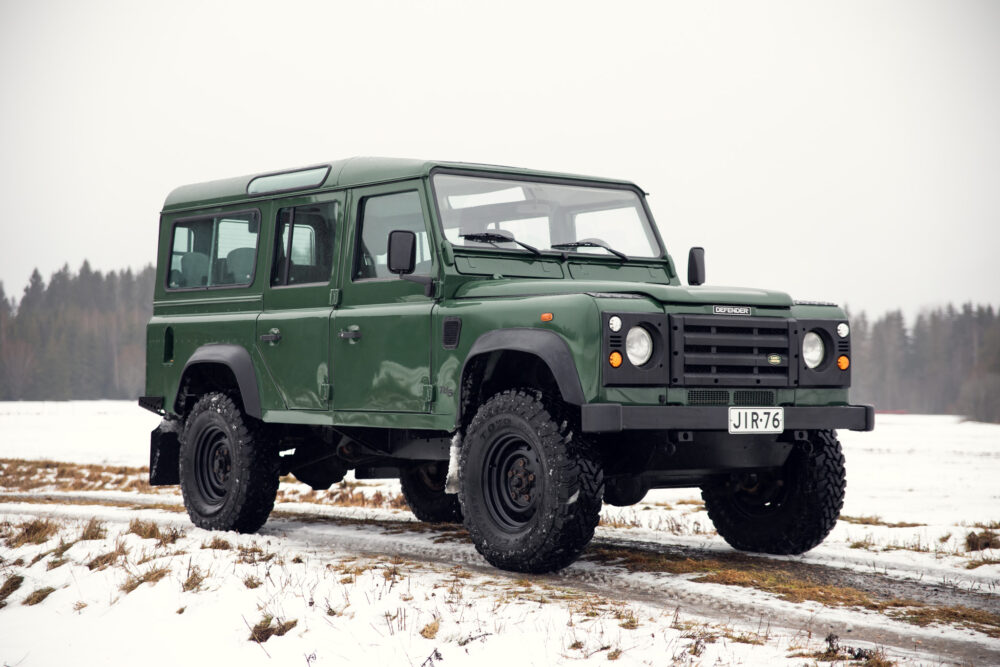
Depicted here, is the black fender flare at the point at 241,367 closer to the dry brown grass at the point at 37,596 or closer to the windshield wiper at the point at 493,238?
the dry brown grass at the point at 37,596

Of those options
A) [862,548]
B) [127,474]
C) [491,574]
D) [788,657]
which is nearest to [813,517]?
[862,548]

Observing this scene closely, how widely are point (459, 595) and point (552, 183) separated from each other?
3.65m

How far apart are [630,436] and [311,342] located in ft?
9.32

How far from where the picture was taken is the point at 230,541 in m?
8.95

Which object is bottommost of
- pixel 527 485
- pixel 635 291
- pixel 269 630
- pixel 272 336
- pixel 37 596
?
pixel 37 596

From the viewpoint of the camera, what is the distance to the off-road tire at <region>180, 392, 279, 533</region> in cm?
946

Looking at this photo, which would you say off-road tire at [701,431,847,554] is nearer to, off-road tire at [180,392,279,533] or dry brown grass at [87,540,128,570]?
off-road tire at [180,392,279,533]

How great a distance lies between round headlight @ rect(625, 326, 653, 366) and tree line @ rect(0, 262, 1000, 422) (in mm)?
69109

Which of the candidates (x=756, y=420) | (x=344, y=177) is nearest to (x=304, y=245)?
(x=344, y=177)

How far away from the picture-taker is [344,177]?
29.4 feet

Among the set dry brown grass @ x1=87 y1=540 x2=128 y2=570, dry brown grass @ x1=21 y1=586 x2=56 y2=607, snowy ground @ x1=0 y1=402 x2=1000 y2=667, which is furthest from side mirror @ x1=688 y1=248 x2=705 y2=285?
dry brown grass @ x1=21 y1=586 x2=56 y2=607

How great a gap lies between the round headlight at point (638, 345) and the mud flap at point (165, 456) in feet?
17.1

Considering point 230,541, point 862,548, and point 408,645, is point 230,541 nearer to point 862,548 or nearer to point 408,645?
point 408,645

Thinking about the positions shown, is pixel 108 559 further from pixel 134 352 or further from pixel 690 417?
pixel 134 352
